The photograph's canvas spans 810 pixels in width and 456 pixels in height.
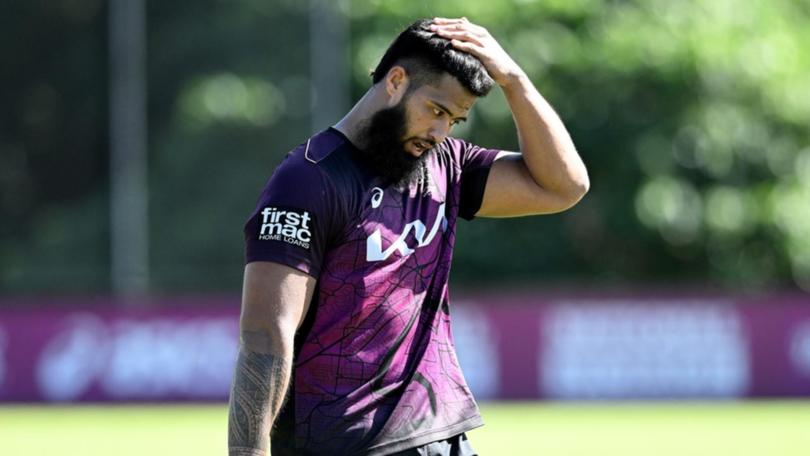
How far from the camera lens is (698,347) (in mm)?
18625

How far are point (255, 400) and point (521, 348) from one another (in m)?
14.6

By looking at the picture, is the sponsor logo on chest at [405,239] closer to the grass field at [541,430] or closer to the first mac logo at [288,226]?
the first mac logo at [288,226]

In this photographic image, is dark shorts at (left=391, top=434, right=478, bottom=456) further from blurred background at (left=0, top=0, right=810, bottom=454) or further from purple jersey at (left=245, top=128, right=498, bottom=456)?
blurred background at (left=0, top=0, right=810, bottom=454)

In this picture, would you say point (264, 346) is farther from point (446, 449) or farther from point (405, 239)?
point (446, 449)

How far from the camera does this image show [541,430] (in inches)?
615

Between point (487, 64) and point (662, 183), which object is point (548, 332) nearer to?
point (662, 183)

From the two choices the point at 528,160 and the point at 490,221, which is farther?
the point at 490,221

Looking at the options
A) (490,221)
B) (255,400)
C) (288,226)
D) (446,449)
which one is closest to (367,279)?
(288,226)

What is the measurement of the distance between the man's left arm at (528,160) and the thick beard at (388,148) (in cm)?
33

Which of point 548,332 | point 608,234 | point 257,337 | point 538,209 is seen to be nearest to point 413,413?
point 257,337

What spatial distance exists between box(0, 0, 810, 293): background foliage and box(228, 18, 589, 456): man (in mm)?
17336

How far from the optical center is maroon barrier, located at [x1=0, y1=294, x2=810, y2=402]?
733 inches

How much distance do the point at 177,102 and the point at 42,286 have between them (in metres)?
3.28

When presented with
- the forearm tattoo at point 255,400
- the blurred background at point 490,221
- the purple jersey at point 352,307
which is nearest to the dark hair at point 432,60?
the purple jersey at point 352,307
